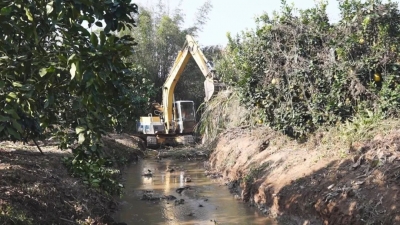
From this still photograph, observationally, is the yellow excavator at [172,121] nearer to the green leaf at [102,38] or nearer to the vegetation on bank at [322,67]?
the vegetation on bank at [322,67]

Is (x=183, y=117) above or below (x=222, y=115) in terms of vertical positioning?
above

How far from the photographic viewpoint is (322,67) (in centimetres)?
1009

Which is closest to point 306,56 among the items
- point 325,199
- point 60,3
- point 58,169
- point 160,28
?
point 325,199

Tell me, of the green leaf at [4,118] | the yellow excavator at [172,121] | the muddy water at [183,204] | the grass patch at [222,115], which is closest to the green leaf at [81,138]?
the green leaf at [4,118]

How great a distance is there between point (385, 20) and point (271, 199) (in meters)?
4.76

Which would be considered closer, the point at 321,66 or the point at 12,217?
the point at 12,217

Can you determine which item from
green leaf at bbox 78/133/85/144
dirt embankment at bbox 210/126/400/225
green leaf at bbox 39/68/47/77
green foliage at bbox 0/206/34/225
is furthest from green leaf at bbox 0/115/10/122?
dirt embankment at bbox 210/126/400/225

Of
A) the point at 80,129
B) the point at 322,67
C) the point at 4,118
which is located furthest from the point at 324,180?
the point at 4,118

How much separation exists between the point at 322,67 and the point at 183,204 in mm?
4522

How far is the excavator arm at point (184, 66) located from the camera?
19.4m

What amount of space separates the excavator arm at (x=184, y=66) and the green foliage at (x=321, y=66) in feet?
21.3

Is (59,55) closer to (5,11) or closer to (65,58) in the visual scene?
(65,58)

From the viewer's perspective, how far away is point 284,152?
1080 centimetres

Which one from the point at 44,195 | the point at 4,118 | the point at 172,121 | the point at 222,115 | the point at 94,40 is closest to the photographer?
the point at 94,40
